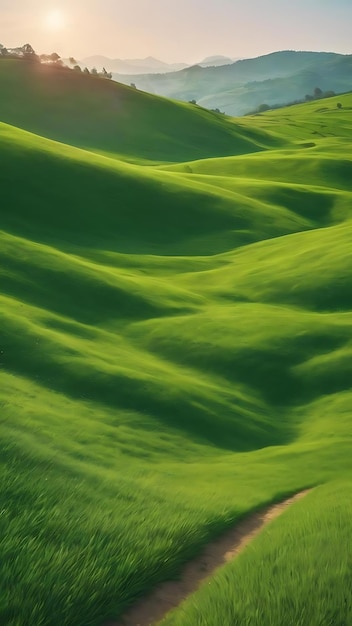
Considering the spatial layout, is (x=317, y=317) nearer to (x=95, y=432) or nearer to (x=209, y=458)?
(x=209, y=458)

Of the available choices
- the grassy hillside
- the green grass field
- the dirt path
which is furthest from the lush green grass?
the grassy hillside

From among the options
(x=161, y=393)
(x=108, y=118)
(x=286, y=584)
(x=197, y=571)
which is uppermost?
(x=108, y=118)

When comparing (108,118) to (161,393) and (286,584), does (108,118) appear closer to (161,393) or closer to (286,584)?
(161,393)

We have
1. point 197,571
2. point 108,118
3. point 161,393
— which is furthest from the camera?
point 108,118

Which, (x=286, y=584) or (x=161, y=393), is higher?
(x=286, y=584)

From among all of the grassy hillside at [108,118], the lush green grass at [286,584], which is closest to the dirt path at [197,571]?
the lush green grass at [286,584]

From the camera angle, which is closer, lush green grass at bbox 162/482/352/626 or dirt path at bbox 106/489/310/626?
lush green grass at bbox 162/482/352/626

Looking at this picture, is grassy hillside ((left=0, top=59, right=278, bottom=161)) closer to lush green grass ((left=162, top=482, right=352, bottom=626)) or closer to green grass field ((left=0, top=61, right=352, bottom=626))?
green grass field ((left=0, top=61, right=352, bottom=626))

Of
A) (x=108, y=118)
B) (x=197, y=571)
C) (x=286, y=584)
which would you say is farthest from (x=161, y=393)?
(x=108, y=118)
